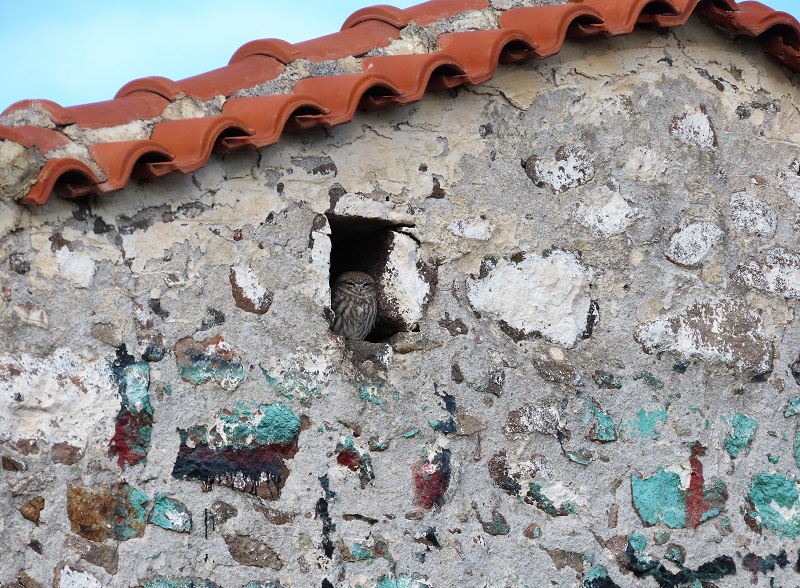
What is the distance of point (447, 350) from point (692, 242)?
1.16 meters

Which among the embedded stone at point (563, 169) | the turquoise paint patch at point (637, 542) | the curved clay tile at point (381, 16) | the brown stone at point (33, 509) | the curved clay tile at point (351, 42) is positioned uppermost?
the curved clay tile at point (381, 16)

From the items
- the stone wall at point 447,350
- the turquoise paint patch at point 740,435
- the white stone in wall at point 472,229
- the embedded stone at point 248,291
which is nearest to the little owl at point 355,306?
the stone wall at point 447,350

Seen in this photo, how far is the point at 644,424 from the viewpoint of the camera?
4.15m

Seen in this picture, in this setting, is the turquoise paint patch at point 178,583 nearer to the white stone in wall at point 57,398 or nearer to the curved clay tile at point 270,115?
the white stone in wall at point 57,398

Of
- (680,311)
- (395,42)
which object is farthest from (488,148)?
(680,311)

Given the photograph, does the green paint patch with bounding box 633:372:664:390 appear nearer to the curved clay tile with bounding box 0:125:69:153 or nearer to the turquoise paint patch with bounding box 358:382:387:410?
the turquoise paint patch with bounding box 358:382:387:410

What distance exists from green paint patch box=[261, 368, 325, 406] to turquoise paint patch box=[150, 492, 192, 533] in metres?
0.51

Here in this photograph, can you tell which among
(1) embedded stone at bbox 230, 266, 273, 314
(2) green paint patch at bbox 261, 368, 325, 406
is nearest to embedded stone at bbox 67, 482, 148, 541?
(2) green paint patch at bbox 261, 368, 325, 406

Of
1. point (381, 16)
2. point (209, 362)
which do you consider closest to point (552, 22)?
point (381, 16)

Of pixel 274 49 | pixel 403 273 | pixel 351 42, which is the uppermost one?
pixel 351 42

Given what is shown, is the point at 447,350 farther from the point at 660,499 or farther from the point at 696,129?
the point at 696,129

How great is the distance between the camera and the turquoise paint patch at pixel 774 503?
13.9 feet

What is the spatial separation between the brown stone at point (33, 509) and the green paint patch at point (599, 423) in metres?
2.00

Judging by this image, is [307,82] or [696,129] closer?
[307,82]
